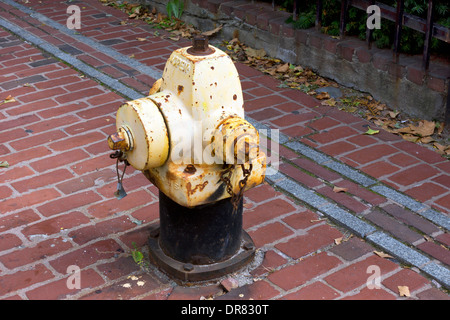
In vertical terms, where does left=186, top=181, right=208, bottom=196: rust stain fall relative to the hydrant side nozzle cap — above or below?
below

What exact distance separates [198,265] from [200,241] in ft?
0.50

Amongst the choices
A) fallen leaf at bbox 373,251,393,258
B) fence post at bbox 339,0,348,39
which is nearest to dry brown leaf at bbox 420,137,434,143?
fence post at bbox 339,0,348,39

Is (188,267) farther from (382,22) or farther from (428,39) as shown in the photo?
(382,22)

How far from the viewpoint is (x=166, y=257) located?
3.36 m

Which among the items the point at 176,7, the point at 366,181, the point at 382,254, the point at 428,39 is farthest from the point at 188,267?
the point at 176,7

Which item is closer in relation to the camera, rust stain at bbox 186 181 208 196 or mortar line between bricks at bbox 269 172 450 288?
rust stain at bbox 186 181 208 196

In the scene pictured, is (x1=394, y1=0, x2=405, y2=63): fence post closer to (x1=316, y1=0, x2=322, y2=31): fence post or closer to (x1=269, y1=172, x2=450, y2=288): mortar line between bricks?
(x1=316, y1=0, x2=322, y2=31): fence post

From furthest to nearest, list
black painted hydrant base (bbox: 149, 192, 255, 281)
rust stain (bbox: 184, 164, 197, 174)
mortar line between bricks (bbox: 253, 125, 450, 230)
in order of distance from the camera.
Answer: mortar line between bricks (bbox: 253, 125, 450, 230)
black painted hydrant base (bbox: 149, 192, 255, 281)
rust stain (bbox: 184, 164, 197, 174)

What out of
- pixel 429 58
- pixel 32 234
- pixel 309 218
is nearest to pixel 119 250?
pixel 32 234

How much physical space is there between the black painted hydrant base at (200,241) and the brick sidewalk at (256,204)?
0.09m

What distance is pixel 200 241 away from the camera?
3.23m

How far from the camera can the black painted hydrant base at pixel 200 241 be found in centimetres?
318

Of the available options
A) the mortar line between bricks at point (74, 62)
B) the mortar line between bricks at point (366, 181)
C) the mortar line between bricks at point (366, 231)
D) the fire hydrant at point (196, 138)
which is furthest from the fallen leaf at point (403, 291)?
the mortar line between bricks at point (74, 62)

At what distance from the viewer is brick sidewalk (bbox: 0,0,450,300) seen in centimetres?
332
